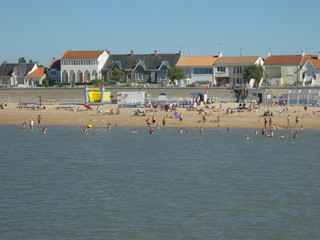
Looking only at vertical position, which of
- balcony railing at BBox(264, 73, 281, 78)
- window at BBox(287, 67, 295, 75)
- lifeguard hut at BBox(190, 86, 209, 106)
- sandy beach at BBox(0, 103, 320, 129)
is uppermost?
window at BBox(287, 67, 295, 75)

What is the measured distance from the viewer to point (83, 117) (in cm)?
5594

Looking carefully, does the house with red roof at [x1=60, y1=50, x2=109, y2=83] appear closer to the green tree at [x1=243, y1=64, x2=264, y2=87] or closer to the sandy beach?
the green tree at [x1=243, y1=64, x2=264, y2=87]

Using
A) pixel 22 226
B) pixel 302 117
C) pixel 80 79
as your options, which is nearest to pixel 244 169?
pixel 22 226

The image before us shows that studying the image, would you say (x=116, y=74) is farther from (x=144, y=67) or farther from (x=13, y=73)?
(x=13, y=73)

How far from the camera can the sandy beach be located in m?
50.4

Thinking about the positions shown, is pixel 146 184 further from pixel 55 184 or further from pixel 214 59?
pixel 214 59

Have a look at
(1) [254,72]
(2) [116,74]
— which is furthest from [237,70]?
(2) [116,74]

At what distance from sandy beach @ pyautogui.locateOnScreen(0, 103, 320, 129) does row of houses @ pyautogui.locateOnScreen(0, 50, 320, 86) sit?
18342 millimetres

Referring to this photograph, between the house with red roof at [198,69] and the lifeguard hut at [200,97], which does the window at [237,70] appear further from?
the lifeguard hut at [200,97]

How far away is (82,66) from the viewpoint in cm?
8488

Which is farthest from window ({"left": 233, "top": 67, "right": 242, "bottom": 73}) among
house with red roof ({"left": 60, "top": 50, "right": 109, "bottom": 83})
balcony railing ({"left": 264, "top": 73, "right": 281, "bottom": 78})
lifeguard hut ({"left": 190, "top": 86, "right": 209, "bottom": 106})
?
house with red roof ({"left": 60, "top": 50, "right": 109, "bottom": 83})

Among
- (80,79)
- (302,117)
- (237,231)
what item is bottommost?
(237,231)

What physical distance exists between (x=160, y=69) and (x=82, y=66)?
12.0 m

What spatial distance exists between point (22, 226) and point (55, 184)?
6.74 meters
